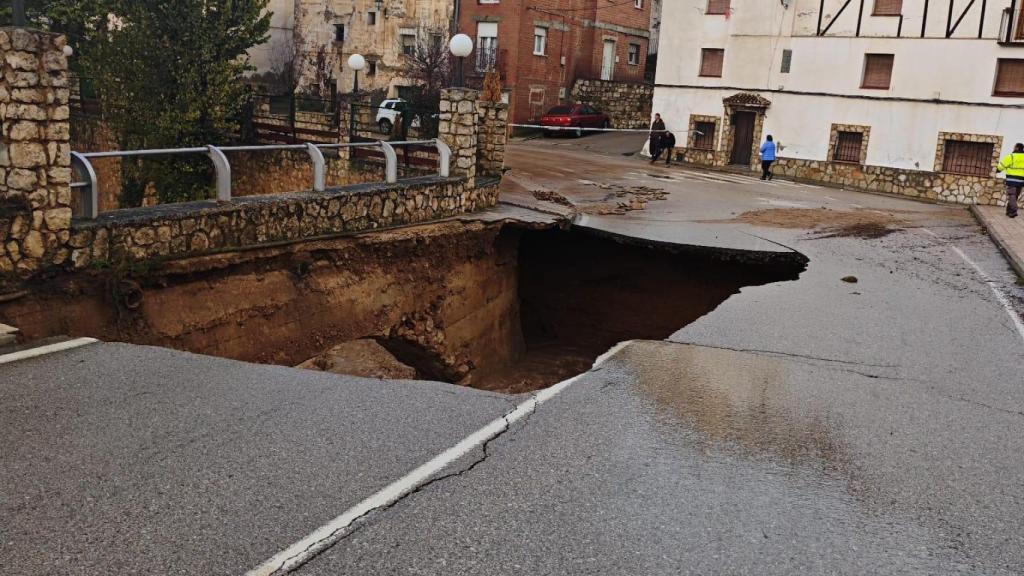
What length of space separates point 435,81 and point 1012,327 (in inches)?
1098

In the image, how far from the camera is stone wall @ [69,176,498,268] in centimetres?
842

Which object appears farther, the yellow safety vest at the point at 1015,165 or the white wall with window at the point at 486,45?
the white wall with window at the point at 486,45

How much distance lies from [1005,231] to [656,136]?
14667 millimetres

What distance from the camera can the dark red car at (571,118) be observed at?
35094 millimetres

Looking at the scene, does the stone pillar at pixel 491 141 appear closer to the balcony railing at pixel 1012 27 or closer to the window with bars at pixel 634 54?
the balcony railing at pixel 1012 27

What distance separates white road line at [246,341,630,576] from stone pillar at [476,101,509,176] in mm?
9650

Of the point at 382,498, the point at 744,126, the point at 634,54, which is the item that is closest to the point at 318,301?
the point at 382,498

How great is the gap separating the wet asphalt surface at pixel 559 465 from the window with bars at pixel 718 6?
22967 millimetres

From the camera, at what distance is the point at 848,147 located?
26.9 metres

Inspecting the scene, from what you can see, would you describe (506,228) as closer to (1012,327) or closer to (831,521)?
(1012,327)

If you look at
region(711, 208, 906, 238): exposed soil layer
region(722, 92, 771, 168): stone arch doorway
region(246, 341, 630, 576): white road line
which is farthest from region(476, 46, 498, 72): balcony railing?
region(246, 341, 630, 576): white road line

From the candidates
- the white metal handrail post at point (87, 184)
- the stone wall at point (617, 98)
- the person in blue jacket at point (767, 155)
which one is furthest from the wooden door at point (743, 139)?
the white metal handrail post at point (87, 184)

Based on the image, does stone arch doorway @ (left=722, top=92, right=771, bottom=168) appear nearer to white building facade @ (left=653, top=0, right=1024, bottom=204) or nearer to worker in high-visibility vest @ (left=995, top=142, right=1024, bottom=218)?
white building facade @ (left=653, top=0, right=1024, bottom=204)

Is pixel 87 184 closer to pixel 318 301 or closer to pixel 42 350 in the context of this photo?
pixel 42 350
